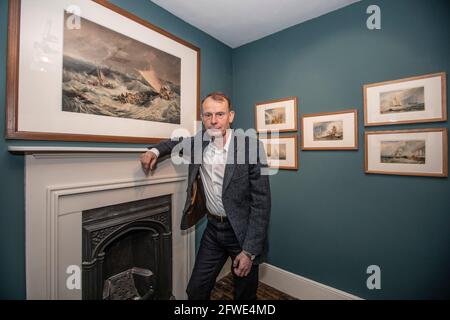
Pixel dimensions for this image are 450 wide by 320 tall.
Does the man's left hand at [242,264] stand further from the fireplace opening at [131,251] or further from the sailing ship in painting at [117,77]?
the sailing ship in painting at [117,77]

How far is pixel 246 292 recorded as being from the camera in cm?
146

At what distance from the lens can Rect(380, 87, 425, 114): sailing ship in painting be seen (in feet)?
5.12

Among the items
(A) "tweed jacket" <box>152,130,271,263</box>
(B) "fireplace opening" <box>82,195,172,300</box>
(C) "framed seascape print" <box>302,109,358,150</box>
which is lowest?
(B) "fireplace opening" <box>82,195,172,300</box>

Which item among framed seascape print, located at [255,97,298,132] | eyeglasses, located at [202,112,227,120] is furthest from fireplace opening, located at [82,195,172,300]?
framed seascape print, located at [255,97,298,132]

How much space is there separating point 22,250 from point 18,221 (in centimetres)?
18

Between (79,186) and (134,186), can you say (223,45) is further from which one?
(79,186)

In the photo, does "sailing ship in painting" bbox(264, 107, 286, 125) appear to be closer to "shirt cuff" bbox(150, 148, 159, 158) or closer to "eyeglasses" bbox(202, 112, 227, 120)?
"eyeglasses" bbox(202, 112, 227, 120)

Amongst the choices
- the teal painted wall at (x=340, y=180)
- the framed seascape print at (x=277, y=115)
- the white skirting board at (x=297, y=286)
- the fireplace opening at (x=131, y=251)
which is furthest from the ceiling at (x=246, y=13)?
the white skirting board at (x=297, y=286)

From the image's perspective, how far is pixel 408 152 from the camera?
161 centimetres

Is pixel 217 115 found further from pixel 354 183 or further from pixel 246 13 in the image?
pixel 354 183

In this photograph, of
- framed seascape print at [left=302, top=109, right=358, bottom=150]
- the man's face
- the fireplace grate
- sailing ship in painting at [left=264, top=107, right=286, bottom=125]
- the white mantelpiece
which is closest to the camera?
the white mantelpiece

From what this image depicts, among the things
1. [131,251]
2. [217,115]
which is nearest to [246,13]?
[217,115]
